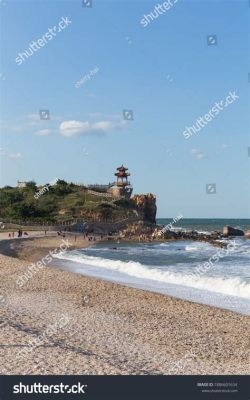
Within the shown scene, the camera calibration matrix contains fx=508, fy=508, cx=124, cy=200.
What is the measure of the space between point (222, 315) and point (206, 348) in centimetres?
441

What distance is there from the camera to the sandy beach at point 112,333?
1025cm

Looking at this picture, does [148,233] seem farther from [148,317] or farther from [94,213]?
[148,317]

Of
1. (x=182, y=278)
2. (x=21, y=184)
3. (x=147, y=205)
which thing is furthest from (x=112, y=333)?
(x=21, y=184)

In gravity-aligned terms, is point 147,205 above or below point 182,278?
above

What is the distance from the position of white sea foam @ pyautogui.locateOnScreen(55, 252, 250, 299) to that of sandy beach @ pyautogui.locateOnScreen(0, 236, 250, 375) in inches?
170

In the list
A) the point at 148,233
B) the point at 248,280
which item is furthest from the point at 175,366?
the point at 148,233

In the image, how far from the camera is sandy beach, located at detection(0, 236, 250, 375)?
10.2 meters

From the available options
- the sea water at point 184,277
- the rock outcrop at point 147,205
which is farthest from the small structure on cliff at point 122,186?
the sea water at point 184,277

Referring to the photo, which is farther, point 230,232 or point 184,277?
point 230,232

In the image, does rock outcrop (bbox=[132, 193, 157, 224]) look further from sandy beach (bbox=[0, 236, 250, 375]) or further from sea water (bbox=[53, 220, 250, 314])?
sandy beach (bbox=[0, 236, 250, 375])

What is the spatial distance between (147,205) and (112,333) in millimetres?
83282

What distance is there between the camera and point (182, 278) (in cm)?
2697

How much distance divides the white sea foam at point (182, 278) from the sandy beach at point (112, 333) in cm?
433

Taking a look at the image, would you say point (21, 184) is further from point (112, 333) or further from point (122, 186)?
point (112, 333)
